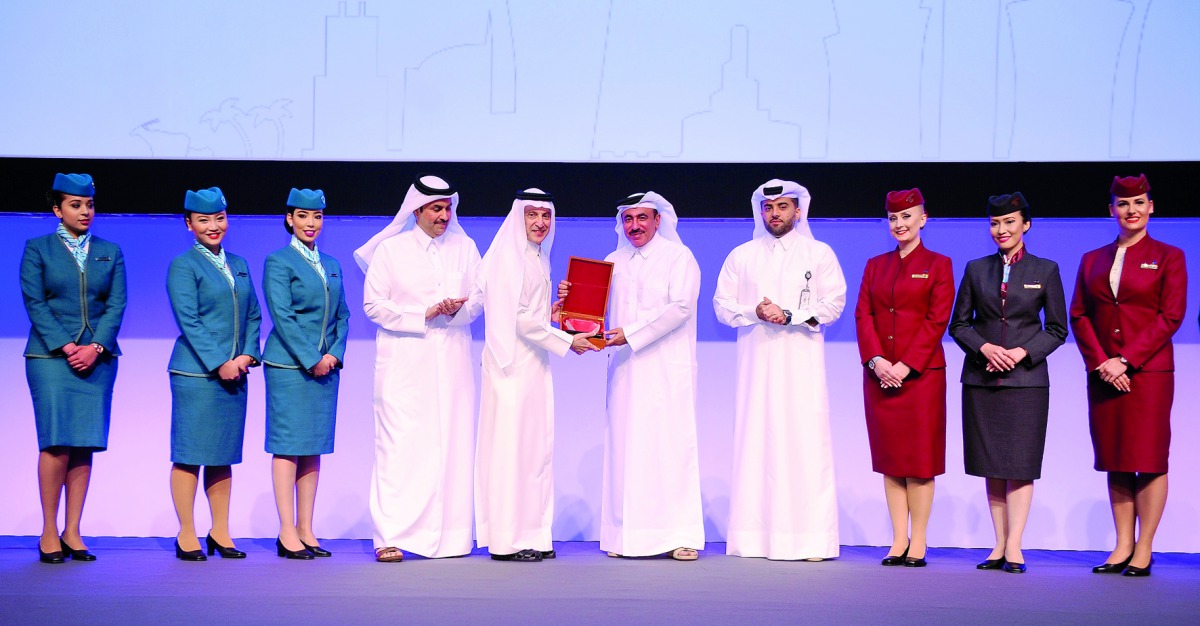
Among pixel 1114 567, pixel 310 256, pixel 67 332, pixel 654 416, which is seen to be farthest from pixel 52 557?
pixel 1114 567

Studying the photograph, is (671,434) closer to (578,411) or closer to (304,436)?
(578,411)

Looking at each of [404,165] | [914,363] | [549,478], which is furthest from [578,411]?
[914,363]

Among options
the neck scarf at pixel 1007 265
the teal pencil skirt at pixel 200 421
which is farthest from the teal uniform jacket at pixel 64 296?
the neck scarf at pixel 1007 265

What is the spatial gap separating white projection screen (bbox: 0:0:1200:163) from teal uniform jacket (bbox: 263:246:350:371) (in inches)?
38.2

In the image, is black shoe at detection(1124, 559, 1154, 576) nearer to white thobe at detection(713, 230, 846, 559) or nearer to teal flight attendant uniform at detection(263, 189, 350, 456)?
white thobe at detection(713, 230, 846, 559)

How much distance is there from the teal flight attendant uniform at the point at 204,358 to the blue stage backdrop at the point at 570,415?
3.78ft

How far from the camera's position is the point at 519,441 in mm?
5086

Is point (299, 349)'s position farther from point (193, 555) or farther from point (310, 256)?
point (193, 555)

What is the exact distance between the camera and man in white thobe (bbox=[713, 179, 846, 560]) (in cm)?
518

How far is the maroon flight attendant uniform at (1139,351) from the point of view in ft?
15.9

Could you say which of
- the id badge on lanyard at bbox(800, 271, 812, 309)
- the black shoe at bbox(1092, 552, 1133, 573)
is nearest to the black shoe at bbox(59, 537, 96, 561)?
the id badge on lanyard at bbox(800, 271, 812, 309)

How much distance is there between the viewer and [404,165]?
5.84m

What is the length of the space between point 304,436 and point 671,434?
1.66 metres

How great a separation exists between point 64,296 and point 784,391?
3.24 metres
